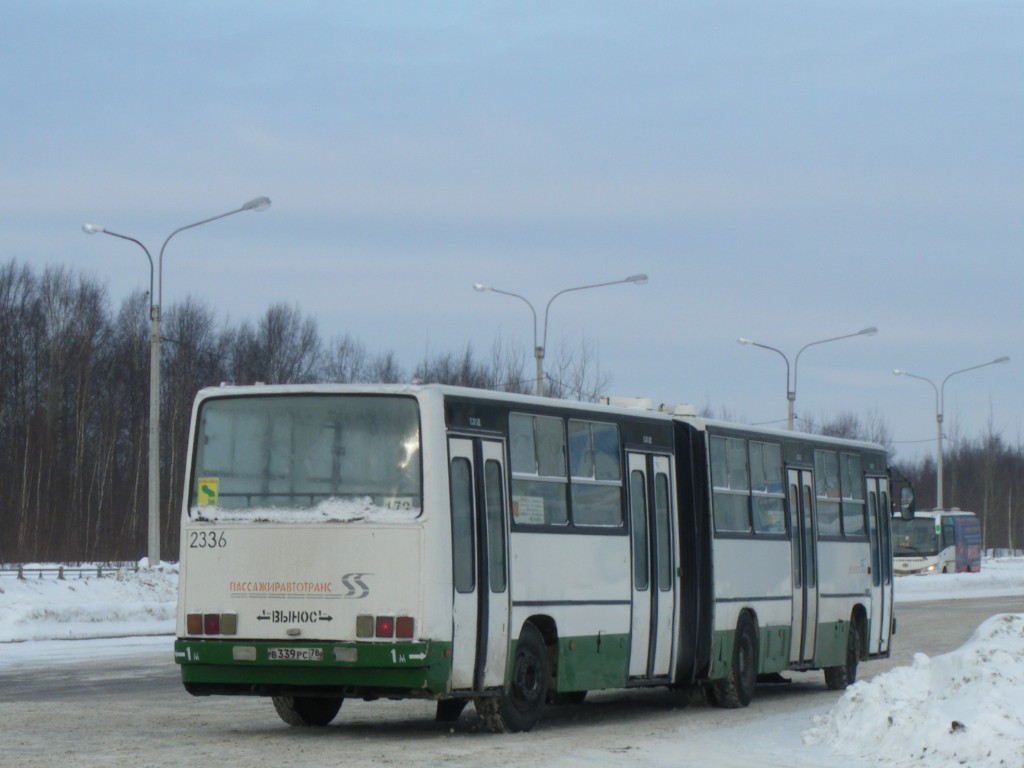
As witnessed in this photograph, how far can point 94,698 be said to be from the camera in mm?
18609

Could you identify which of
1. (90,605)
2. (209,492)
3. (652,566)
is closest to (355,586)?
Result: (209,492)

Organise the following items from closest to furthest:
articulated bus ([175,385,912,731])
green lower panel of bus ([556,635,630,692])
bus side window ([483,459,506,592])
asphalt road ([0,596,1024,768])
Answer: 1. asphalt road ([0,596,1024,768])
2. articulated bus ([175,385,912,731])
3. bus side window ([483,459,506,592])
4. green lower panel of bus ([556,635,630,692])

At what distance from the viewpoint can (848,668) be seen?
73.5ft

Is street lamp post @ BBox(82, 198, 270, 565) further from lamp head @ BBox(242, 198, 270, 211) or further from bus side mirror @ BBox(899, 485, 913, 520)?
bus side mirror @ BBox(899, 485, 913, 520)

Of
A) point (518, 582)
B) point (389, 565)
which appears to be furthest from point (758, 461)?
point (389, 565)

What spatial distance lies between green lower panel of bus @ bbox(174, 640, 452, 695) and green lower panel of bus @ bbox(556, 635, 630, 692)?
2.14 meters

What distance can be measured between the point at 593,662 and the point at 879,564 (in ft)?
28.6

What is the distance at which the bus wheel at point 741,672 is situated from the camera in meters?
18.8

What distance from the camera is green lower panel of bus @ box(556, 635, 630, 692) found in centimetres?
1566

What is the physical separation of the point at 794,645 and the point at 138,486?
61.7 metres

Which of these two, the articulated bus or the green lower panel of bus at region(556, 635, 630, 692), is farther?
the green lower panel of bus at region(556, 635, 630, 692)

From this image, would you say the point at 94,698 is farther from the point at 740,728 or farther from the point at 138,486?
the point at 138,486

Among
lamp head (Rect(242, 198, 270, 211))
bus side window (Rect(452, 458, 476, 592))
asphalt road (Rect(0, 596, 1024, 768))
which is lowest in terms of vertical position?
asphalt road (Rect(0, 596, 1024, 768))

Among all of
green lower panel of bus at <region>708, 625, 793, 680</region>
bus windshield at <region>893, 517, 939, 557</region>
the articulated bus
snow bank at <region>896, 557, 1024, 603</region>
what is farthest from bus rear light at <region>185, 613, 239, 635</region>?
bus windshield at <region>893, 517, 939, 557</region>
